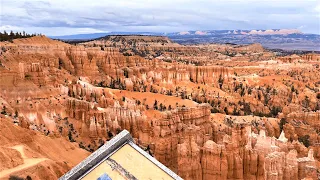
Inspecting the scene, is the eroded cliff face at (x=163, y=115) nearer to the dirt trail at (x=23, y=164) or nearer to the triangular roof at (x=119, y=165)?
the dirt trail at (x=23, y=164)

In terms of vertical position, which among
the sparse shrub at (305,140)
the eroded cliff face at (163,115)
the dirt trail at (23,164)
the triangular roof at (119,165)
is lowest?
the sparse shrub at (305,140)

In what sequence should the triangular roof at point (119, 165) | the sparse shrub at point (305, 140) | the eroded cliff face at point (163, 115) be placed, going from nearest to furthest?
the triangular roof at point (119, 165), the eroded cliff face at point (163, 115), the sparse shrub at point (305, 140)

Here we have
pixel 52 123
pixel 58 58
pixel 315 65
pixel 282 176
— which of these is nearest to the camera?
pixel 282 176

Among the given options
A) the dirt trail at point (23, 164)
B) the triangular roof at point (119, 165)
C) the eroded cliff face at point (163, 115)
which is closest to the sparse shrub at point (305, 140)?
the eroded cliff face at point (163, 115)

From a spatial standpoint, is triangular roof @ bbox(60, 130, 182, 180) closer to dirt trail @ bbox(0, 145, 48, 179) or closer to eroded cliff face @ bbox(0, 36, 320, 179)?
dirt trail @ bbox(0, 145, 48, 179)

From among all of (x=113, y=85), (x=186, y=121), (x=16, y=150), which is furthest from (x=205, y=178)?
(x=113, y=85)

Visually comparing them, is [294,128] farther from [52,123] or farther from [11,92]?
[11,92]

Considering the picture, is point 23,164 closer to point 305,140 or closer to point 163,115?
point 163,115

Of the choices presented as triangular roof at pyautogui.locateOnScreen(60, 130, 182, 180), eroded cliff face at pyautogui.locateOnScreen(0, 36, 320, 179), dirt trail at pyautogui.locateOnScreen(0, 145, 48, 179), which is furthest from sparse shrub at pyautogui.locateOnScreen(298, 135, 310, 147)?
triangular roof at pyautogui.locateOnScreen(60, 130, 182, 180)
